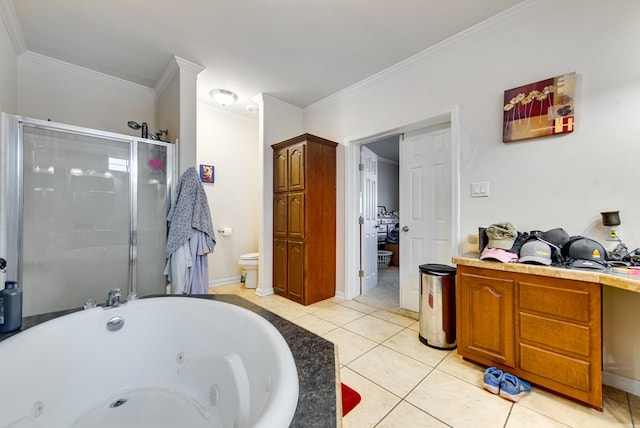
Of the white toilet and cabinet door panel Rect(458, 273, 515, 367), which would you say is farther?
the white toilet

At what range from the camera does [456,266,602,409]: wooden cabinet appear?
1354 mm

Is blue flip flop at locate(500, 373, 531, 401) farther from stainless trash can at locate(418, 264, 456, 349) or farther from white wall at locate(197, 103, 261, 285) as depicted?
white wall at locate(197, 103, 261, 285)

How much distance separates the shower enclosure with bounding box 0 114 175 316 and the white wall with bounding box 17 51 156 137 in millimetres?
793

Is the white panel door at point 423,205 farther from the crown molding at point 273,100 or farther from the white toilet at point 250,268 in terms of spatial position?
the white toilet at point 250,268

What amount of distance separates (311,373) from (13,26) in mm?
3432

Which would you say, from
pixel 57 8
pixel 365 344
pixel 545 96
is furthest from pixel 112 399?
pixel 545 96

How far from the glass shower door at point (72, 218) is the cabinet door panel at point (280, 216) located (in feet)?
5.13

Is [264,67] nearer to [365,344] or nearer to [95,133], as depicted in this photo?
[95,133]

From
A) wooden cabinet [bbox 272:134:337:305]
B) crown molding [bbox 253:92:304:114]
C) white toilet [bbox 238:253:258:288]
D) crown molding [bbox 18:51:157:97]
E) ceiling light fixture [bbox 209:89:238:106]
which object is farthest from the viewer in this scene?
white toilet [bbox 238:253:258:288]

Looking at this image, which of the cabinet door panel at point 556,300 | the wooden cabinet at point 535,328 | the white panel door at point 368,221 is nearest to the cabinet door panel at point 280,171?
the white panel door at point 368,221

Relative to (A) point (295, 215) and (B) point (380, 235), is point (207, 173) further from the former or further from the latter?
(B) point (380, 235)

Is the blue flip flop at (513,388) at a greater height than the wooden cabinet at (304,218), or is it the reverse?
the wooden cabinet at (304,218)

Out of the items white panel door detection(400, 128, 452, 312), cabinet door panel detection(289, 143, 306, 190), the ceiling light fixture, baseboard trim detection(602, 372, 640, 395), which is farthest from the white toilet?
baseboard trim detection(602, 372, 640, 395)

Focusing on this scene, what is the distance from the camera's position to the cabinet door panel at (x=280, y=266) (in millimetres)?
3254
